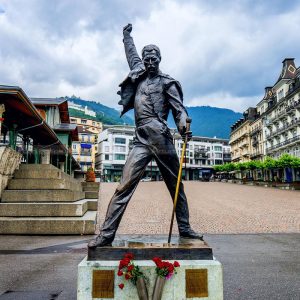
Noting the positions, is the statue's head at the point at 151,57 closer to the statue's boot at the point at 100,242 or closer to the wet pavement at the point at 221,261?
the statue's boot at the point at 100,242

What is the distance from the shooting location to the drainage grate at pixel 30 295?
3641 millimetres

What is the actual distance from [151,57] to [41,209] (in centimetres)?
612

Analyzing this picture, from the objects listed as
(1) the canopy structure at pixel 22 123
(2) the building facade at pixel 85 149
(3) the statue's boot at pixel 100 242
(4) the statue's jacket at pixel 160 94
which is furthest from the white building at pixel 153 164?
(3) the statue's boot at pixel 100 242

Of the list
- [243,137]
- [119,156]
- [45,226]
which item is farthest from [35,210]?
[243,137]

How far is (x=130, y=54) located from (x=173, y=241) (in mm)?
2652

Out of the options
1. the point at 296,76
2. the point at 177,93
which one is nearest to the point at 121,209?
the point at 177,93

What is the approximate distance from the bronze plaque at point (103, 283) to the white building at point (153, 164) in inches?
2356

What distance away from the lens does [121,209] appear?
348 centimetres

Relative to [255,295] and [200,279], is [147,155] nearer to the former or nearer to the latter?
[200,279]

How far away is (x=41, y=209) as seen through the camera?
27.6 ft

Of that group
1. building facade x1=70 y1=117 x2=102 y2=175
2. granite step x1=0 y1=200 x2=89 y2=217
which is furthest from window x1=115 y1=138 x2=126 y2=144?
granite step x1=0 y1=200 x2=89 y2=217

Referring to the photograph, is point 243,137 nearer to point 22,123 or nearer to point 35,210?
point 22,123

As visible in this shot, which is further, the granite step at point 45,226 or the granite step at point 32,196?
the granite step at point 32,196

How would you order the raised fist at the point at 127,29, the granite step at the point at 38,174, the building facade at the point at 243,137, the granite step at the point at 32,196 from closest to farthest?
the raised fist at the point at 127,29 < the granite step at the point at 32,196 < the granite step at the point at 38,174 < the building facade at the point at 243,137
